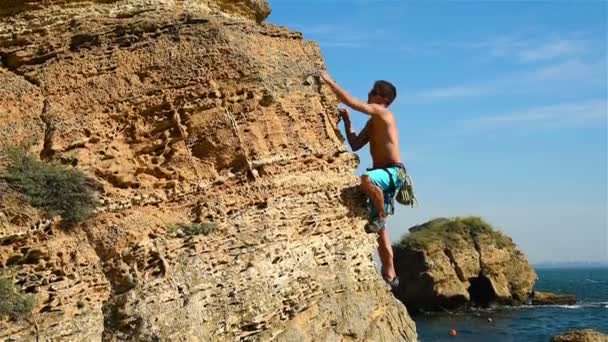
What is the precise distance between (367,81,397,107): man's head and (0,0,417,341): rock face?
1268 millimetres

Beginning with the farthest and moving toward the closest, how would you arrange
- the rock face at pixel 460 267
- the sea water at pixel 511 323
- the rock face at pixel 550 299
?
the rock face at pixel 550 299
the rock face at pixel 460 267
the sea water at pixel 511 323

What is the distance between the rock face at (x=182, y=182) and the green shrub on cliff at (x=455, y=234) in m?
34.4

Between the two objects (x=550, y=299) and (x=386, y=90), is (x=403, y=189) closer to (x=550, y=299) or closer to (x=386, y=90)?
(x=386, y=90)

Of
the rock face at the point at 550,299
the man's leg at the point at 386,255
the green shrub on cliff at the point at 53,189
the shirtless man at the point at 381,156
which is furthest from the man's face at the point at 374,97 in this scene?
the rock face at the point at 550,299

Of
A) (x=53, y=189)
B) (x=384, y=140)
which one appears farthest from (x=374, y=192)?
(x=53, y=189)

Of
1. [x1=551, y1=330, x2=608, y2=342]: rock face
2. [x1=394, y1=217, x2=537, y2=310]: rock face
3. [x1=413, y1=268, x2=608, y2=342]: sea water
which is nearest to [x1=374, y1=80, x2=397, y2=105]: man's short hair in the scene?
[x1=551, y1=330, x2=608, y2=342]: rock face

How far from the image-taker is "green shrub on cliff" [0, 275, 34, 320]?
26.9 ft

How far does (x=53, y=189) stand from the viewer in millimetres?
9219

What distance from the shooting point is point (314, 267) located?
382 inches

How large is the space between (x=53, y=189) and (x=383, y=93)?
4506mm

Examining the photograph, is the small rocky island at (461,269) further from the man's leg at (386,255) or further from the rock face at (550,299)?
the man's leg at (386,255)

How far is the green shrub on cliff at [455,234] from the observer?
148 ft

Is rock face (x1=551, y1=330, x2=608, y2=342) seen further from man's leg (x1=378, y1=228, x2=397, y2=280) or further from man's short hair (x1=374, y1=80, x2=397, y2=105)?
man's short hair (x1=374, y1=80, x2=397, y2=105)

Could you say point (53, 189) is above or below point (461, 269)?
above
